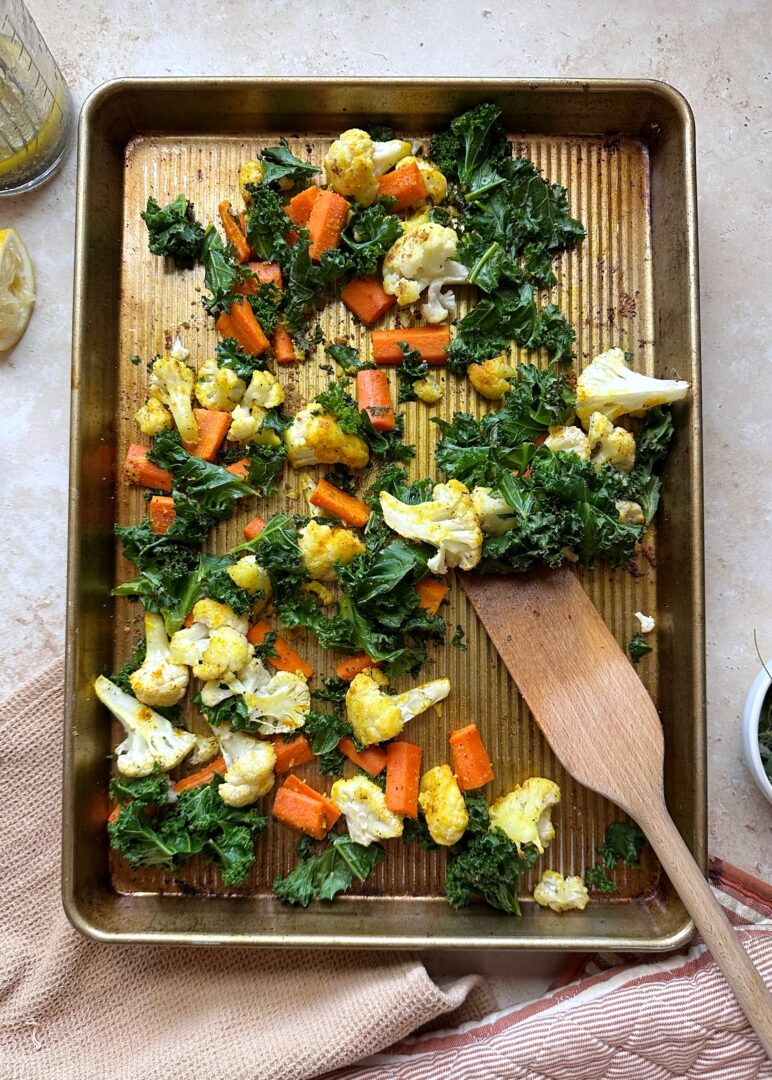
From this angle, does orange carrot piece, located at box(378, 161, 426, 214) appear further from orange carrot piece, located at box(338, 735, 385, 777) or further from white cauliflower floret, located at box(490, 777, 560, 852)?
white cauliflower floret, located at box(490, 777, 560, 852)

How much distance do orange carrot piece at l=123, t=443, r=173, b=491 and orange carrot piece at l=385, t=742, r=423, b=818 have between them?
4.11ft

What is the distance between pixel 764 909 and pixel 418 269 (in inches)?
103

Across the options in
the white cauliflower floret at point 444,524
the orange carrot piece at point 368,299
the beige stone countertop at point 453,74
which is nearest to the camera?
the white cauliflower floret at point 444,524

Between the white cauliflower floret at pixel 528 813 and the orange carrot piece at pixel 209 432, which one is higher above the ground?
the orange carrot piece at pixel 209 432

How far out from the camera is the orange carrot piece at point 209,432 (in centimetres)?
292

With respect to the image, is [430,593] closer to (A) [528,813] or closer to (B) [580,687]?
(B) [580,687]

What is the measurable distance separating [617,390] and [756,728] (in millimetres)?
1284

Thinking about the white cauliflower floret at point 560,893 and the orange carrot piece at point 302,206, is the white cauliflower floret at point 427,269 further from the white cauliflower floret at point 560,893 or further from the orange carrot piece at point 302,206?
the white cauliflower floret at point 560,893

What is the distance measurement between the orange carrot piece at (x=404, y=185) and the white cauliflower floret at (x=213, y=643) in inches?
62.6

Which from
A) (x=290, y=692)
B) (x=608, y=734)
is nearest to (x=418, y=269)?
(x=290, y=692)

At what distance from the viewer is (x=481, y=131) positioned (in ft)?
9.50

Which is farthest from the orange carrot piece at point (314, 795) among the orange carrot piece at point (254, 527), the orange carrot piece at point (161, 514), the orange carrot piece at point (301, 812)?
the orange carrot piece at point (161, 514)

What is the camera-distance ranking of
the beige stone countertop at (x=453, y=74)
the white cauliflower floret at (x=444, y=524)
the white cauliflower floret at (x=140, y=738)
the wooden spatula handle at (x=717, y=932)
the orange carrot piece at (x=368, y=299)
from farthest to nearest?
the beige stone countertop at (x=453, y=74) → the orange carrot piece at (x=368, y=299) → the white cauliflower floret at (x=140, y=738) → the white cauliflower floret at (x=444, y=524) → the wooden spatula handle at (x=717, y=932)

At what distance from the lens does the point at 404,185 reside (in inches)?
115
